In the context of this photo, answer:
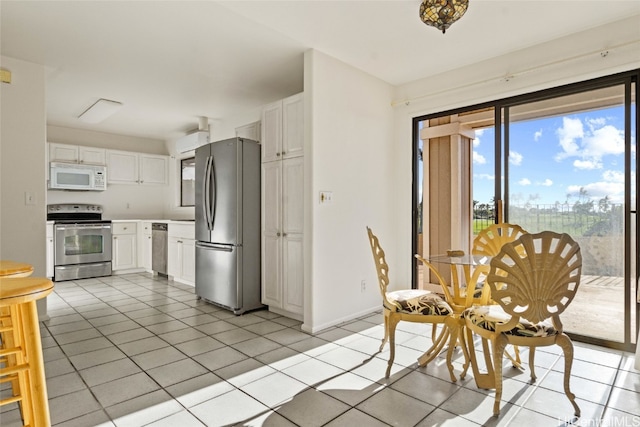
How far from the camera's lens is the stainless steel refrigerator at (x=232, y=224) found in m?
3.79

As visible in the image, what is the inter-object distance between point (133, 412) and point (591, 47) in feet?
13.5

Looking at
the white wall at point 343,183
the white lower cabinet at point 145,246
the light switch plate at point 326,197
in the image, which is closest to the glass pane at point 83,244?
the white lower cabinet at point 145,246

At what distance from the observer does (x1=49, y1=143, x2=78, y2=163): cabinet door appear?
5.71m

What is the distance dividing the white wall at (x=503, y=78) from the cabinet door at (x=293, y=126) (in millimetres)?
1278

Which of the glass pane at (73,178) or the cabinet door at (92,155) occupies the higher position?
the cabinet door at (92,155)

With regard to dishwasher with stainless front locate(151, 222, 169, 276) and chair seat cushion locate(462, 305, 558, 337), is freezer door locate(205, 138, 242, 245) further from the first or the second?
chair seat cushion locate(462, 305, 558, 337)

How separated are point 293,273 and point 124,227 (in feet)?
13.7

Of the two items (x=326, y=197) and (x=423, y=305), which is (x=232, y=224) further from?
(x=423, y=305)

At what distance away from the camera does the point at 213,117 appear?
5.59 metres

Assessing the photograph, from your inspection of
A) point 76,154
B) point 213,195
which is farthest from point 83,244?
point 213,195

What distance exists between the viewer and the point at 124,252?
621 cm

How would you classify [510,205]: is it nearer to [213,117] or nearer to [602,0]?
[602,0]

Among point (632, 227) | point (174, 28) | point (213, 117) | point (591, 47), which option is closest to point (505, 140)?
point (591, 47)

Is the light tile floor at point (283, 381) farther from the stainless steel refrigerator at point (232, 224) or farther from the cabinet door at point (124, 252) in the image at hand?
the cabinet door at point (124, 252)
